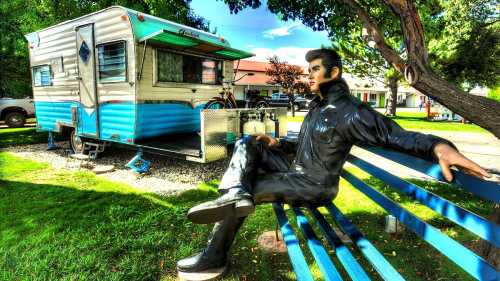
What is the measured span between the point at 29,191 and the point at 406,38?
6438mm

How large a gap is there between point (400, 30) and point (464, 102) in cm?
263

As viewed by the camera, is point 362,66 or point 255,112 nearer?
point 255,112

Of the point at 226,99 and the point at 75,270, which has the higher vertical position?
the point at 226,99

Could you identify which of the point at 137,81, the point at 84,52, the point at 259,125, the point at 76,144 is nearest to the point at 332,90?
the point at 259,125

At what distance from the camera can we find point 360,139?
2.11m

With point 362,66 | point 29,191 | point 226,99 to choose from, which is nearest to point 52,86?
point 29,191

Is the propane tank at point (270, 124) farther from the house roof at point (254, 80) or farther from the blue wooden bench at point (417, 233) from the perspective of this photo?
the house roof at point (254, 80)

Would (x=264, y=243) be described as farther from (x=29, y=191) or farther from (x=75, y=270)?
(x=29, y=191)

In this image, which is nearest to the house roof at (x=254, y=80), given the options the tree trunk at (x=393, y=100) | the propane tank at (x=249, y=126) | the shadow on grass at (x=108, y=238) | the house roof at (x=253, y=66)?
the house roof at (x=253, y=66)

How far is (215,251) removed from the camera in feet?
8.92

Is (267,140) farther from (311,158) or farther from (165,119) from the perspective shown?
(165,119)

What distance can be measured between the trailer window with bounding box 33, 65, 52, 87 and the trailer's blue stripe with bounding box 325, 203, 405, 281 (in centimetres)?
908

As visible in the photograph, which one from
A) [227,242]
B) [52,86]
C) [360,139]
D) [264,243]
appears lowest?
[264,243]

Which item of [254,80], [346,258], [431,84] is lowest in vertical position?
[346,258]
